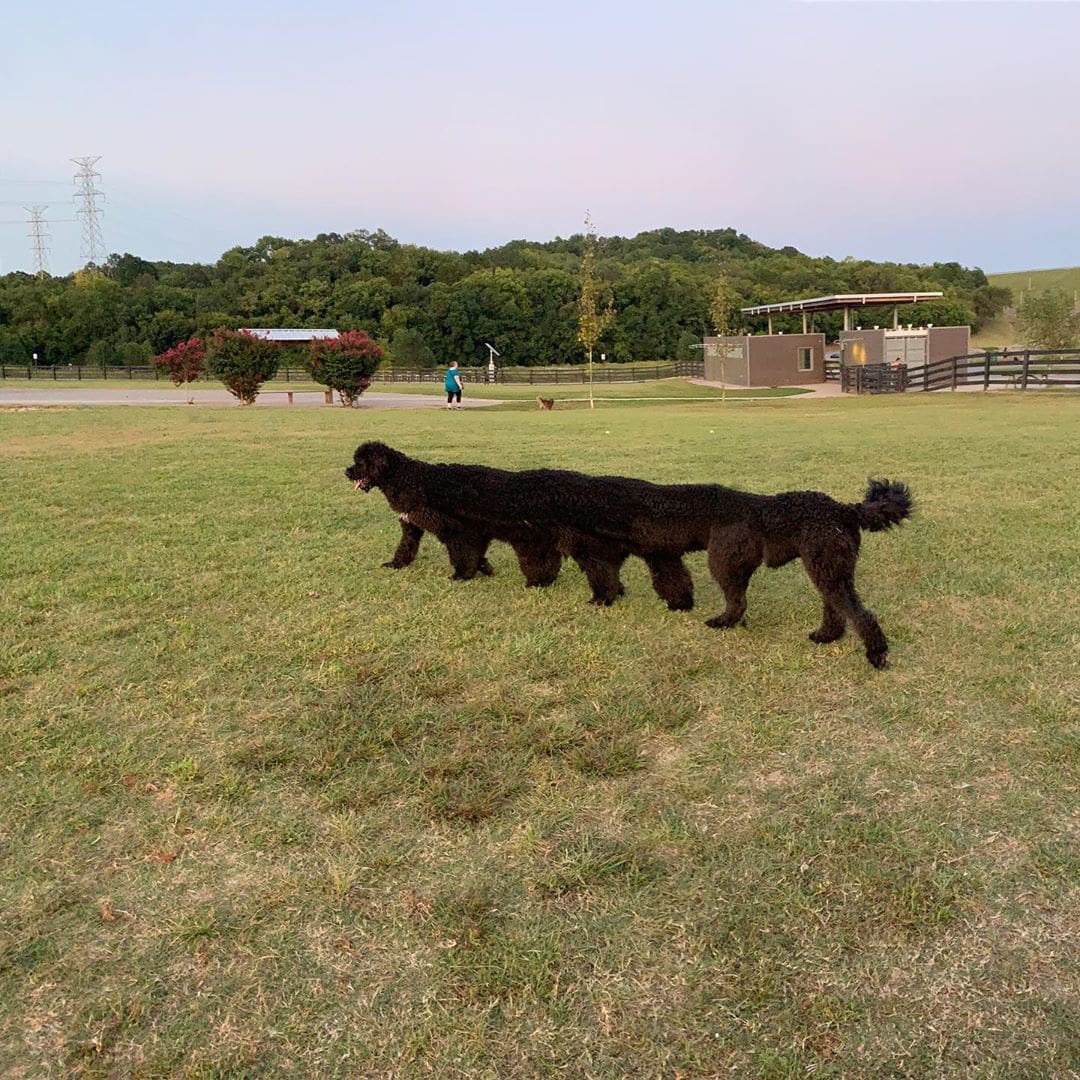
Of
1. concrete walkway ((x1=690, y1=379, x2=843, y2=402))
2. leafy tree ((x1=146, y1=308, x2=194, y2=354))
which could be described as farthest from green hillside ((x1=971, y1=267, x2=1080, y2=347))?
leafy tree ((x1=146, y1=308, x2=194, y2=354))

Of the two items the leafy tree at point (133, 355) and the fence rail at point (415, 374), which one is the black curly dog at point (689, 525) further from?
the leafy tree at point (133, 355)

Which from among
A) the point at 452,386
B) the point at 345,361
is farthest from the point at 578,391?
the point at 345,361

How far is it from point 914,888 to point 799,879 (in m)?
0.34

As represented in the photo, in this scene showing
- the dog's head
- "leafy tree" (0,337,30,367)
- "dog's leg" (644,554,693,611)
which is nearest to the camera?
"dog's leg" (644,554,693,611)

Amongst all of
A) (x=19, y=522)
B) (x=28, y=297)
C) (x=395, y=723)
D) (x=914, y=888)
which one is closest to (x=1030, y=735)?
(x=914, y=888)

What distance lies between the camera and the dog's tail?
4238 mm

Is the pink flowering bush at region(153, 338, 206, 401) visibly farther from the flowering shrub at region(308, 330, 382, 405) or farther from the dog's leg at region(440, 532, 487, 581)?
the dog's leg at region(440, 532, 487, 581)

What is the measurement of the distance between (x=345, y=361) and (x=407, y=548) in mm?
25348

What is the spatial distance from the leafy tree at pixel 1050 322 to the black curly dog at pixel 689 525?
169ft

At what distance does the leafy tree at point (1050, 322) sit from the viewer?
47969mm

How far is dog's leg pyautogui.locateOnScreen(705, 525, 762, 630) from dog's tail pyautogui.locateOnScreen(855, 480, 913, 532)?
0.55 m

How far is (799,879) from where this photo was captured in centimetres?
270

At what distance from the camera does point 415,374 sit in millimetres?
59125

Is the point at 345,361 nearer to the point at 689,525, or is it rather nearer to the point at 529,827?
the point at 689,525
